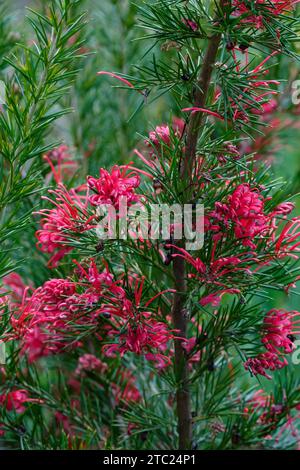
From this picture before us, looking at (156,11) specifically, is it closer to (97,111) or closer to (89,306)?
(89,306)

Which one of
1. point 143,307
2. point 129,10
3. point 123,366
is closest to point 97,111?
point 129,10

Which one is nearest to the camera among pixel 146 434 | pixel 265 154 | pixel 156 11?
pixel 156 11

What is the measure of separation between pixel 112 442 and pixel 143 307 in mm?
162

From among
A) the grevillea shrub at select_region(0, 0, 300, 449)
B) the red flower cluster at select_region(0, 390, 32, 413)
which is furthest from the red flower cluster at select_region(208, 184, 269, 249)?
the red flower cluster at select_region(0, 390, 32, 413)

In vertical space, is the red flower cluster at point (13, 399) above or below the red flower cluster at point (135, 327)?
below

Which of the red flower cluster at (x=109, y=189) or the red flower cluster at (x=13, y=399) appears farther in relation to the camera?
the red flower cluster at (x=13, y=399)

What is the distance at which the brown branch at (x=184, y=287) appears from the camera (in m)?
0.43

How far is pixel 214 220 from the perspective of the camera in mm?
437

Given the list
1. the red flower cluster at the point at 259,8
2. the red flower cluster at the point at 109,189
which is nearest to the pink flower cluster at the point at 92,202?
the red flower cluster at the point at 109,189

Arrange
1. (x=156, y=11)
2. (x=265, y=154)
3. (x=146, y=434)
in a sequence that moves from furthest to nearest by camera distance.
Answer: (x=265, y=154)
(x=146, y=434)
(x=156, y=11)

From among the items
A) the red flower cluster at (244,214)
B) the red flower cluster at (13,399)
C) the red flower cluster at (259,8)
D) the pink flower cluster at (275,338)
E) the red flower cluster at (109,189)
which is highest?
the red flower cluster at (259,8)

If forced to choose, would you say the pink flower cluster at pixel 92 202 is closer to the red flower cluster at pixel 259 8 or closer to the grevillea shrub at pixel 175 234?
the grevillea shrub at pixel 175 234

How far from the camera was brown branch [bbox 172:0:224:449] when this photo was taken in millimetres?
430

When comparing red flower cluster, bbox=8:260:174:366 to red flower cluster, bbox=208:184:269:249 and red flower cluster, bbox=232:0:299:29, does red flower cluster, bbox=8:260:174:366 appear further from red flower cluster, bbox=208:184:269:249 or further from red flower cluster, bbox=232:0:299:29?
red flower cluster, bbox=232:0:299:29
